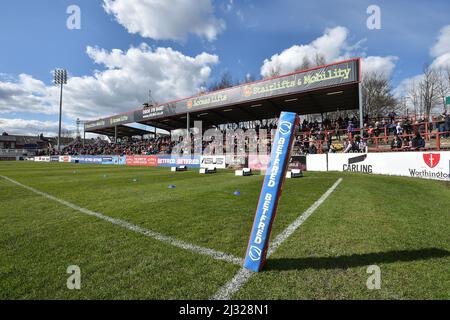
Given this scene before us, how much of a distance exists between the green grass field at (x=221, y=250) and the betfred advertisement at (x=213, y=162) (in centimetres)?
1486

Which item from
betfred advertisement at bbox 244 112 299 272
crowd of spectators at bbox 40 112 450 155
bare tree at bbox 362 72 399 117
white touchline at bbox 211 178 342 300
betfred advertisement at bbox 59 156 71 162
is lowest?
white touchline at bbox 211 178 342 300

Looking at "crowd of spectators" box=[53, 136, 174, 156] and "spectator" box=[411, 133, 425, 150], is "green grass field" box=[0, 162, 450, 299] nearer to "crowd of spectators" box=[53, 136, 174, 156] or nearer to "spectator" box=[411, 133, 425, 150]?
"spectator" box=[411, 133, 425, 150]

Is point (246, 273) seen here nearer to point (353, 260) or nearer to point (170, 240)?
point (353, 260)

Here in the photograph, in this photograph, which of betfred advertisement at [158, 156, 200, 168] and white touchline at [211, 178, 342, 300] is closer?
white touchline at [211, 178, 342, 300]

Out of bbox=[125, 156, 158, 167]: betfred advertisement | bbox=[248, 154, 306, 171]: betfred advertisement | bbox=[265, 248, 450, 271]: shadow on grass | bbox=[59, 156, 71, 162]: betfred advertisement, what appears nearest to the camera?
bbox=[265, 248, 450, 271]: shadow on grass

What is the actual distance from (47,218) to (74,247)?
2293mm

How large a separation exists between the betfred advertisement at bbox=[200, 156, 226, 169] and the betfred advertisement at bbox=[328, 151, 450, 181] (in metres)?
9.08

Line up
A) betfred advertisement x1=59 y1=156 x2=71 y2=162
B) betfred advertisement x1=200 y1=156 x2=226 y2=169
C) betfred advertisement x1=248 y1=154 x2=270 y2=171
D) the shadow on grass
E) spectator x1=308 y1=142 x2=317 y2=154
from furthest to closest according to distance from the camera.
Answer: betfred advertisement x1=59 y1=156 x2=71 y2=162
betfred advertisement x1=200 y1=156 x2=226 y2=169
betfred advertisement x1=248 y1=154 x2=270 y2=171
spectator x1=308 y1=142 x2=317 y2=154
the shadow on grass

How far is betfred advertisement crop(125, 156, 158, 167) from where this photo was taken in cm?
2884

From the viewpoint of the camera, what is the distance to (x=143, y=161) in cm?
3048

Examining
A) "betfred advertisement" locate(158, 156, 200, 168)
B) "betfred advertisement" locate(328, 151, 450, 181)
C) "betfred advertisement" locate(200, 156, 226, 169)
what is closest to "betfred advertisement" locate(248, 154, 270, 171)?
"betfred advertisement" locate(200, 156, 226, 169)

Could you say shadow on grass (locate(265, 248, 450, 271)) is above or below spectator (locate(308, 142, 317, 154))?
below
